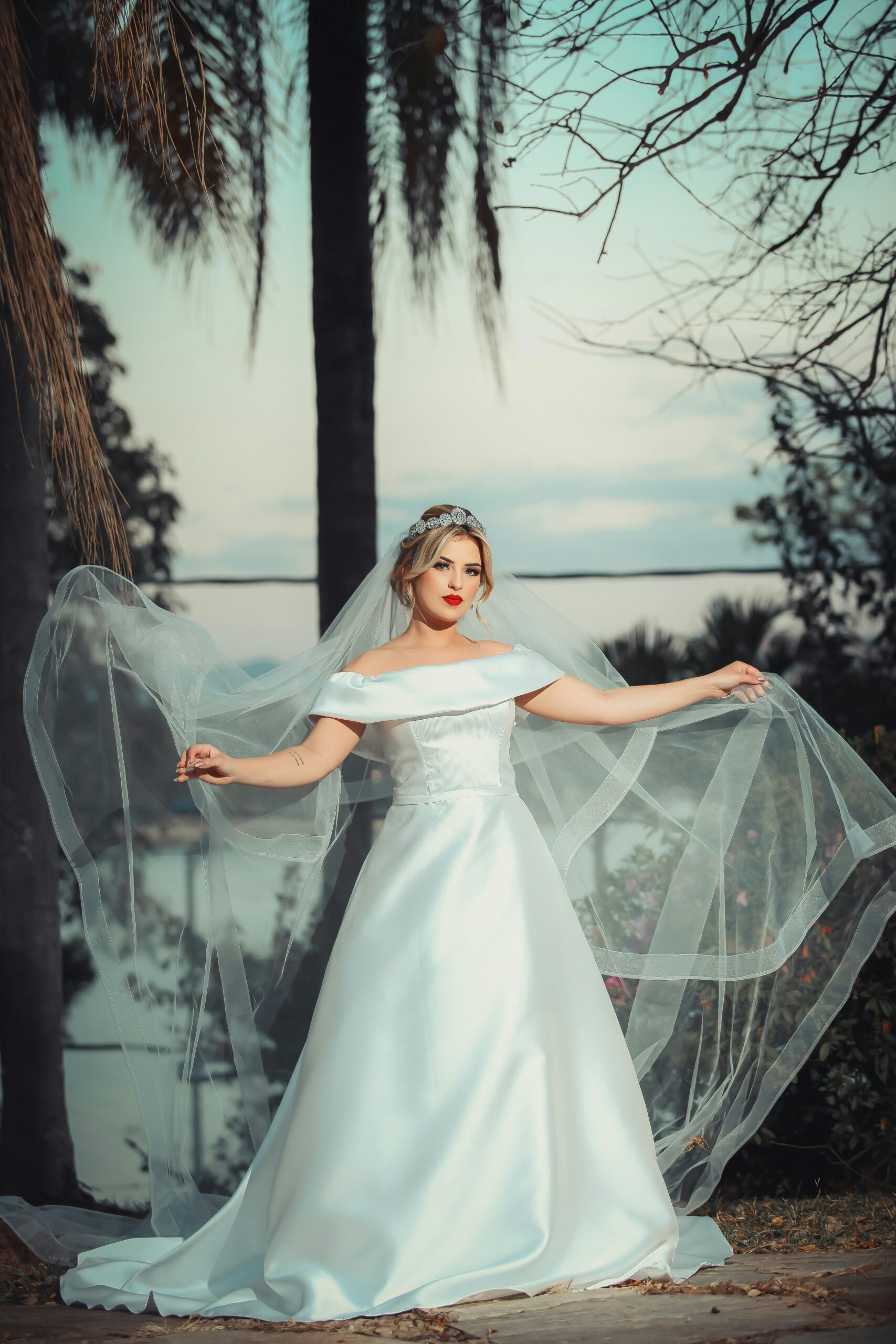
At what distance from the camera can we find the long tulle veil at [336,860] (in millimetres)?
2928

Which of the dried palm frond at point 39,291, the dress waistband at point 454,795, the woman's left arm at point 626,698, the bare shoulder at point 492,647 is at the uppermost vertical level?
the dried palm frond at point 39,291

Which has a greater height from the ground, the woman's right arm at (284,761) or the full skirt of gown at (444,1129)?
the woman's right arm at (284,761)

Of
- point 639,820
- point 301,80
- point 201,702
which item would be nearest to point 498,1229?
point 639,820

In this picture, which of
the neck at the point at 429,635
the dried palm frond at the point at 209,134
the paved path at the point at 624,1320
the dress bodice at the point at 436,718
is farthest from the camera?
the dried palm frond at the point at 209,134

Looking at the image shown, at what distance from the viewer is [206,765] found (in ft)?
8.54

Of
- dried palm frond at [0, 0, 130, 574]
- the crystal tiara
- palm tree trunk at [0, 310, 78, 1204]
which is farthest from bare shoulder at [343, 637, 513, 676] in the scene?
palm tree trunk at [0, 310, 78, 1204]

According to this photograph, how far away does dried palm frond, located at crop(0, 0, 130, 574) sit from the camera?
2902 mm

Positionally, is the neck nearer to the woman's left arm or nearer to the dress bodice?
the dress bodice

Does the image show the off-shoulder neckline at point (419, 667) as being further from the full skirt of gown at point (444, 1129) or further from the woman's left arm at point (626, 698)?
the full skirt of gown at point (444, 1129)

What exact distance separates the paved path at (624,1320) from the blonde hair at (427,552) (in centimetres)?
167

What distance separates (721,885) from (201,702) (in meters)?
1.44

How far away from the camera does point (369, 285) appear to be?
165 inches

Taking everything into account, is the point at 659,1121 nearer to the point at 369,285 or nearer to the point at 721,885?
the point at 721,885

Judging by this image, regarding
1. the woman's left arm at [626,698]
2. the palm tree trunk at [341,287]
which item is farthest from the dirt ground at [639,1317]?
the palm tree trunk at [341,287]
